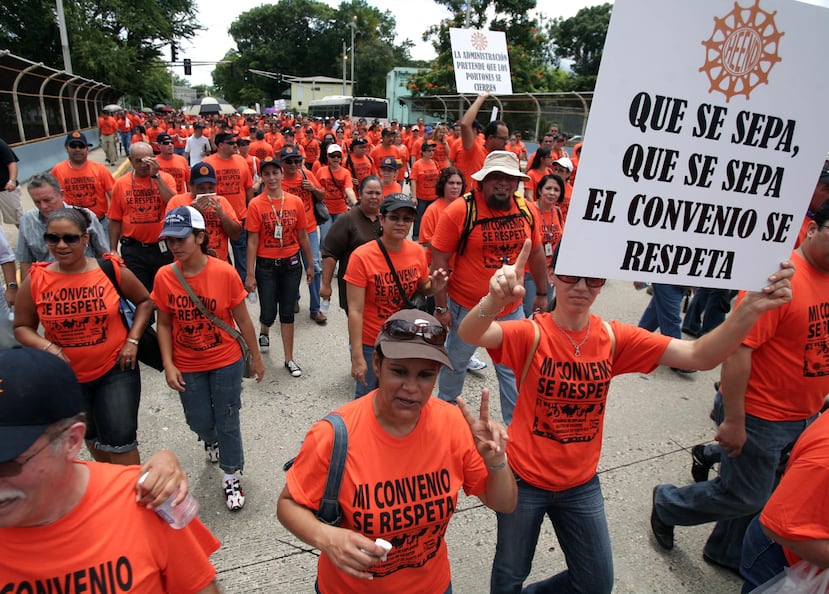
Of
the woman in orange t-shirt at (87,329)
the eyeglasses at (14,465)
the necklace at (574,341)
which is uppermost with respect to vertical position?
the eyeglasses at (14,465)

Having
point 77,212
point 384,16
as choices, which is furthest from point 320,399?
point 384,16

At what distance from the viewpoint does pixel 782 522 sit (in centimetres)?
183

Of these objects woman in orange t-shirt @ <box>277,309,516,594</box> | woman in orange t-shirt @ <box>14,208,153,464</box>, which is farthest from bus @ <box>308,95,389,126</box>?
woman in orange t-shirt @ <box>277,309,516,594</box>

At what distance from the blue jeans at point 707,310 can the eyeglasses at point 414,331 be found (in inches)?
206

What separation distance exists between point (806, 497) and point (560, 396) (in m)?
0.95

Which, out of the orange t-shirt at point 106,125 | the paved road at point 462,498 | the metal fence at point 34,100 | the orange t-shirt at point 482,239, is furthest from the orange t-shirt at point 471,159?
the orange t-shirt at point 106,125

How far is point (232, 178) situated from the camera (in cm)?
689

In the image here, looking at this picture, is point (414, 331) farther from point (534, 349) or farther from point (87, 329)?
point (87, 329)

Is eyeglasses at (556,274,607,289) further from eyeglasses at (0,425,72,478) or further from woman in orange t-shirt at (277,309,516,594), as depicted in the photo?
eyeglasses at (0,425,72,478)

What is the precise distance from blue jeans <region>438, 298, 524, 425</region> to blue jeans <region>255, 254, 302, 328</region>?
194 centimetres

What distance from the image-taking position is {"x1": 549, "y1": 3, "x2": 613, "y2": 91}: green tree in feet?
178

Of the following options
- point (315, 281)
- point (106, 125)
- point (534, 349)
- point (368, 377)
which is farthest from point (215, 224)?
point (106, 125)

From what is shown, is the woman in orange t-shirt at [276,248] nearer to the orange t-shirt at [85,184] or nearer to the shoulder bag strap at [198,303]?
the shoulder bag strap at [198,303]

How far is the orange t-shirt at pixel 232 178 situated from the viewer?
6824 mm
